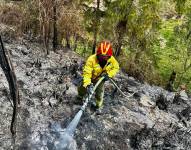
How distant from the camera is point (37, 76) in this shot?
12102mm

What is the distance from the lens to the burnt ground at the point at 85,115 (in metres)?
9.09

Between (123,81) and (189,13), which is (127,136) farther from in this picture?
(189,13)

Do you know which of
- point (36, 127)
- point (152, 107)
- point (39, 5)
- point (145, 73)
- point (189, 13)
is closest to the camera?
point (36, 127)

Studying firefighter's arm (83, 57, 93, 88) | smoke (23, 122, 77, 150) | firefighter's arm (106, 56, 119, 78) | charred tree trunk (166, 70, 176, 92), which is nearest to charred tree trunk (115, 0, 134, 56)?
charred tree trunk (166, 70, 176, 92)

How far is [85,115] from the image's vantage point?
10117 mm

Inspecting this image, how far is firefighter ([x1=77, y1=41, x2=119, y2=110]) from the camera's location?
8828 mm

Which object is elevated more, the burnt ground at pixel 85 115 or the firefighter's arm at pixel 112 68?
the firefighter's arm at pixel 112 68

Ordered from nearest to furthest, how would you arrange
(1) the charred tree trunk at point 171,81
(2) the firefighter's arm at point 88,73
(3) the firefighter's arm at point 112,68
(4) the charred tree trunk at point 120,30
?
1. (2) the firefighter's arm at point 88,73
2. (3) the firefighter's arm at point 112,68
3. (4) the charred tree trunk at point 120,30
4. (1) the charred tree trunk at point 171,81

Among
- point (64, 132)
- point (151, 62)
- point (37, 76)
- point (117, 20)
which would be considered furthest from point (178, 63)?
point (64, 132)

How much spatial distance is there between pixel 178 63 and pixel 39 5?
346 inches

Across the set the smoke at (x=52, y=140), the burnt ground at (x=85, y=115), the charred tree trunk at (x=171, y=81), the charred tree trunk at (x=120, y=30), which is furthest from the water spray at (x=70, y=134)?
the charred tree trunk at (x=171, y=81)

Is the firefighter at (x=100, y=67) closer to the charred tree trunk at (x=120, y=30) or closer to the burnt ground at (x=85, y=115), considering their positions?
the burnt ground at (x=85, y=115)

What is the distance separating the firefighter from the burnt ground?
3.36ft

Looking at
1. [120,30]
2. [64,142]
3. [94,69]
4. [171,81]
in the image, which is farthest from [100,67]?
[171,81]
